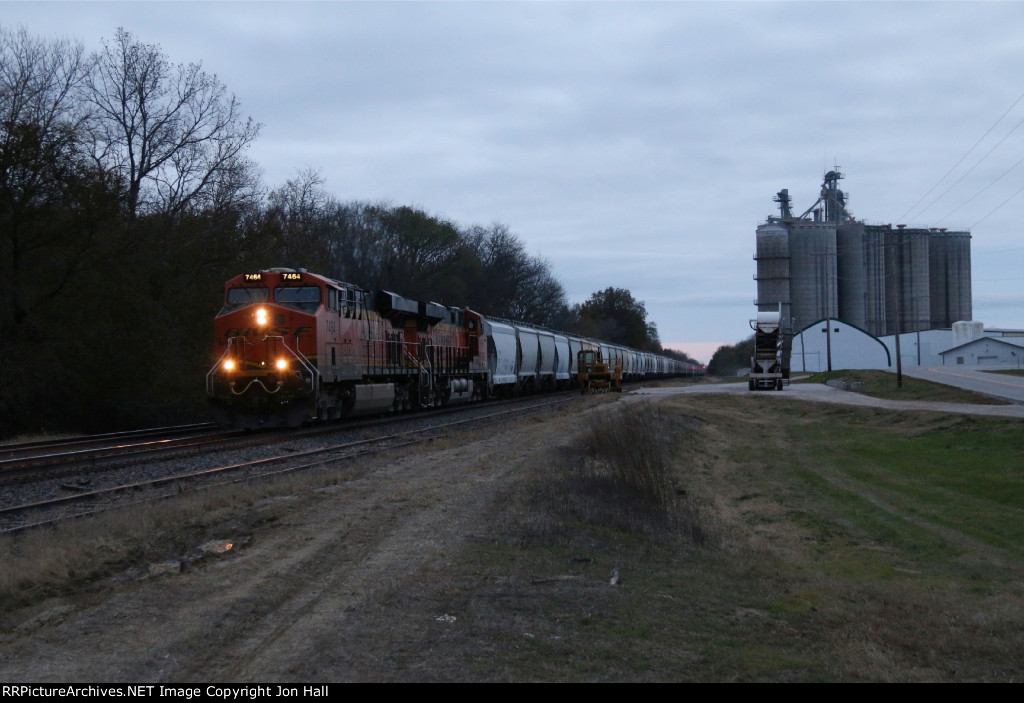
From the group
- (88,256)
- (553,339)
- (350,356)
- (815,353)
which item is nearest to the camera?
(350,356)

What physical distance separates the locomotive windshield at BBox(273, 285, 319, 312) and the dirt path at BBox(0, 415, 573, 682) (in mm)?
11806

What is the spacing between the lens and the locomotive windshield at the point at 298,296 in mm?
22125

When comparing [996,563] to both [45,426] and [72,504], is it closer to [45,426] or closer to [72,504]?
[72,504]

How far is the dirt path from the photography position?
5168 mm

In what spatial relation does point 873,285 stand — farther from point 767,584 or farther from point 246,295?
point 767,584

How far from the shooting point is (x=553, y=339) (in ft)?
169

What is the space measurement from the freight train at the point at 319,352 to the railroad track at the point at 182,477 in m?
1.03

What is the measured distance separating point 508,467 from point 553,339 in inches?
1454

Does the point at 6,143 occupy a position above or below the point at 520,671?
above

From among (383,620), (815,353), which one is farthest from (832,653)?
(815,353)

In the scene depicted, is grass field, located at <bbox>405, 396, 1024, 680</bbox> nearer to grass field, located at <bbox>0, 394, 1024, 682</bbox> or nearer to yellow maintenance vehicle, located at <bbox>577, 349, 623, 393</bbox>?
grass field, located at <bbox>0, 394, 1024, 682</bbox>

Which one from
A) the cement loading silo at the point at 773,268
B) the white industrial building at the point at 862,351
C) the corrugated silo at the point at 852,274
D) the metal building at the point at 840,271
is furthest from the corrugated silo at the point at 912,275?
the cement loading silo at the point at 773,268

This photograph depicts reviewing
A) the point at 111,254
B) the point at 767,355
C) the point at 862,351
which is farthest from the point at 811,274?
the point at 111,254

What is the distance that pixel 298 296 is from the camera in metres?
22.2
